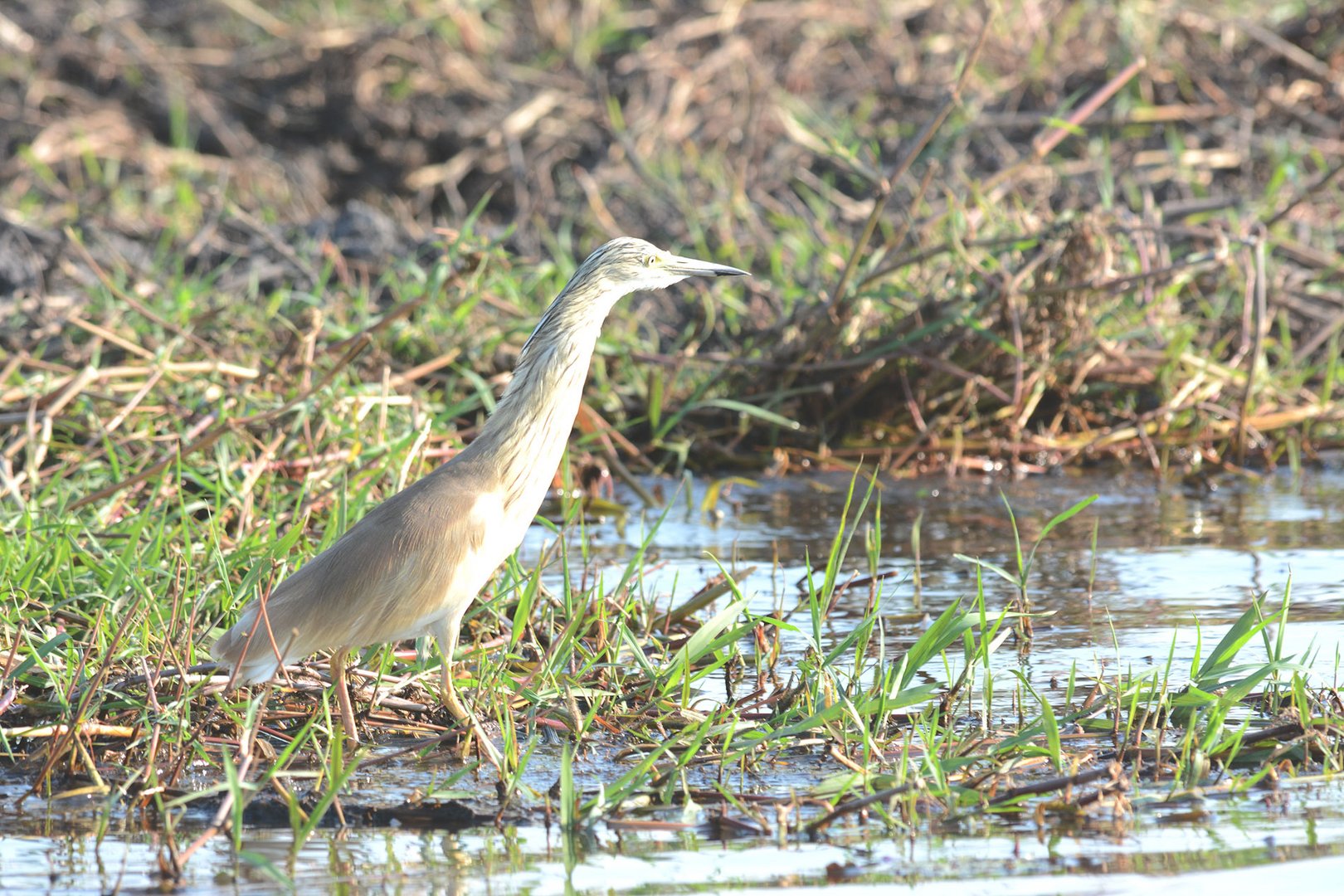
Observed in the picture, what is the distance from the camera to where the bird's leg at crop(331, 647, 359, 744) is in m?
3.34

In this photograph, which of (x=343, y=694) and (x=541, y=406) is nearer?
(x=343, y=694)

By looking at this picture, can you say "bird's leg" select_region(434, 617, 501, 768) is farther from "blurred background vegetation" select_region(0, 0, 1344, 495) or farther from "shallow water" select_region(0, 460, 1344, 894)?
"blurred background vegetation" select_region(0, 0, 1344, 495)

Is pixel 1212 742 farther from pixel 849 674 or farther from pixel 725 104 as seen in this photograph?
pixel 725 104

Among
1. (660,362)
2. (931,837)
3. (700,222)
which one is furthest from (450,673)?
(700,222)

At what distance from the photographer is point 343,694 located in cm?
334

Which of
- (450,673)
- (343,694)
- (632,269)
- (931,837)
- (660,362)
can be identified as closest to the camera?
(931,837)

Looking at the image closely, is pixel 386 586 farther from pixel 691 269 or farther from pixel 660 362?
pixel 660 362

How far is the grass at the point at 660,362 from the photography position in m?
3.29

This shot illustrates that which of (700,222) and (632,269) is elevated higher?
(700,222)

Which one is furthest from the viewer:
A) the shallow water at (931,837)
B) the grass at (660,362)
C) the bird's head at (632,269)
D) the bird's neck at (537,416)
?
the bird's head at (632,269)

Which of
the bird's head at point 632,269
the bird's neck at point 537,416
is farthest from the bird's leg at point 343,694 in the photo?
the bird's head at point 632,269

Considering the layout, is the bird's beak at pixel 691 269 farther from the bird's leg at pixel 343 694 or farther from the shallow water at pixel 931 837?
the bird's leg at pixel 343 694

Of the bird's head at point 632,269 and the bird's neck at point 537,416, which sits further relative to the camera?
the bird's head at point 632,269

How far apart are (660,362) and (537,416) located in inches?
102
